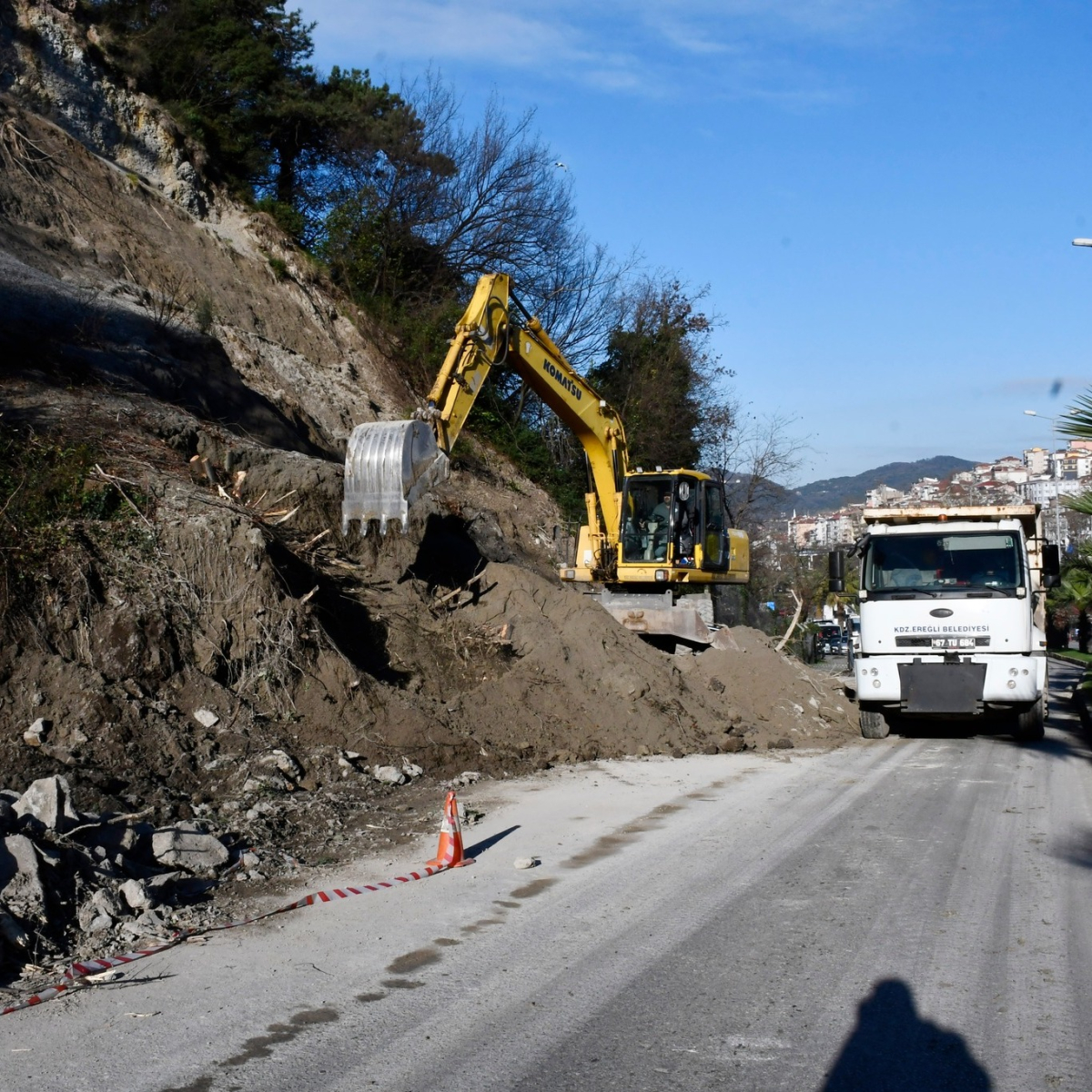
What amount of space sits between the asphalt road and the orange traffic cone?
0.19 metres

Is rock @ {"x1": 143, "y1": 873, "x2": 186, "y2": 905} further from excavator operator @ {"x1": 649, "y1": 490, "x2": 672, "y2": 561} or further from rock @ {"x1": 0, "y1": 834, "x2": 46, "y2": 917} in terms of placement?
excavator operator @ {"x1": 649, "y1": 490, "x2": 672, "y2": 561}

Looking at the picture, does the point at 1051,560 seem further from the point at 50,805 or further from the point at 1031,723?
the point at 50,805

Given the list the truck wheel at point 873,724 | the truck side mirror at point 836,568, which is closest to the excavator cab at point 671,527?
the truck side mirror at point 836,568

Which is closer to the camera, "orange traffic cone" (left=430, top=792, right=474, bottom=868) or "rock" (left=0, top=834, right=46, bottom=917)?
"rock" (left=0, top=834, right=46, bottom=917)

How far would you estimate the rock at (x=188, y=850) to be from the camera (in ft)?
24.5

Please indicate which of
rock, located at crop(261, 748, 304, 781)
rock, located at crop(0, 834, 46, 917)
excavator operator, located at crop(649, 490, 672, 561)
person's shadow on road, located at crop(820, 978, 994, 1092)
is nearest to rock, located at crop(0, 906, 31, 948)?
rock, located at crop(0, 834, 46, 917)

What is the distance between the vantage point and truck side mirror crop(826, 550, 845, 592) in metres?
16.0

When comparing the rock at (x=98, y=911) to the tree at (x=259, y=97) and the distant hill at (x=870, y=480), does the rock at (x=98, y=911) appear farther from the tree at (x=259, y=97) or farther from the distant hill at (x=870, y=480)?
the distant hill at (x=870, y=480)

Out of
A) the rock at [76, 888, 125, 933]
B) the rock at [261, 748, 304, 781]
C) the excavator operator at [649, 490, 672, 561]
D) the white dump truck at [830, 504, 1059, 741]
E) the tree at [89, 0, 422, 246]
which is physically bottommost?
the rock at [76, 888, 125, 933]

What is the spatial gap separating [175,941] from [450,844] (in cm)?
218

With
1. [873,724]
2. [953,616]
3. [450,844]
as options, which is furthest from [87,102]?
[450,844]

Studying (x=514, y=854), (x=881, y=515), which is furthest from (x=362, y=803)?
(x=881, y=515)

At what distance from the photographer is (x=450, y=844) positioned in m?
7.95

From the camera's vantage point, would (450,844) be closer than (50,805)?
No
